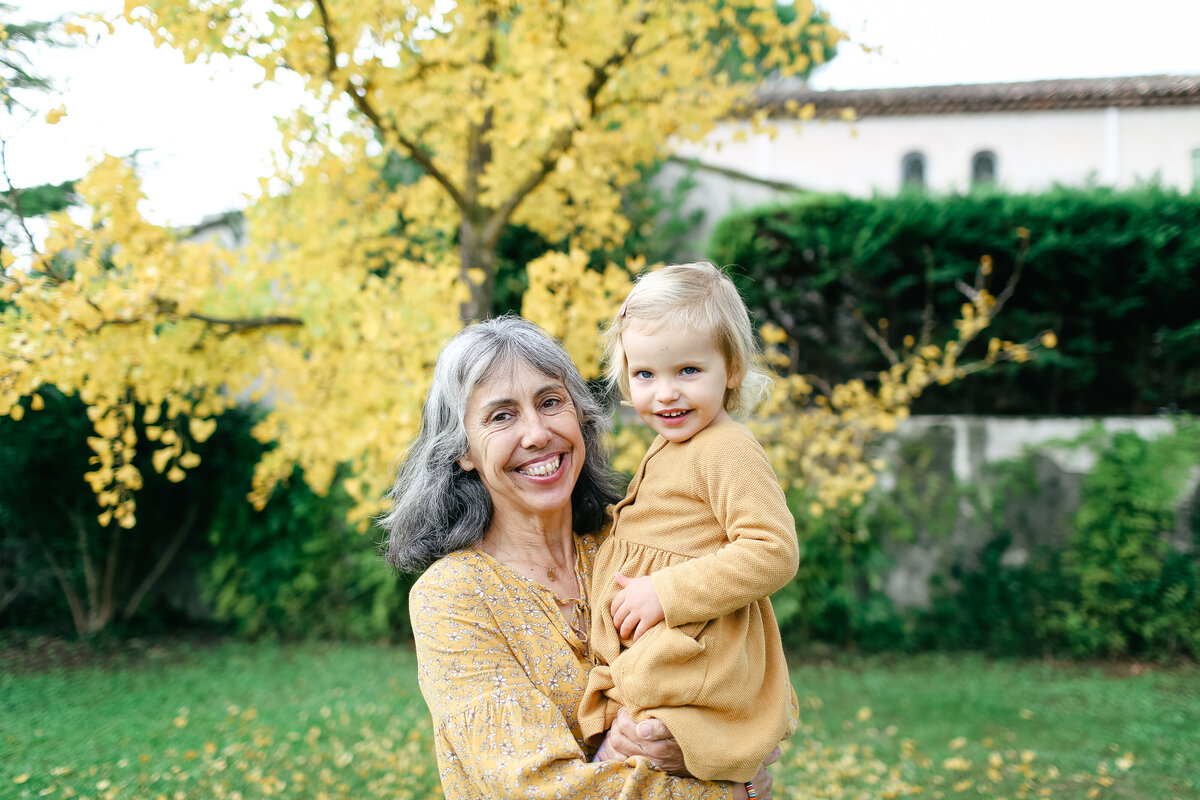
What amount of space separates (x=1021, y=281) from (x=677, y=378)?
20.3 feet

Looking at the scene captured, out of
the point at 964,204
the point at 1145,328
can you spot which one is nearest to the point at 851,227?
the point at 964,204

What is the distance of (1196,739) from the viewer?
15.2 ft

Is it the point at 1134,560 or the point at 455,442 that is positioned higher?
the point at 455,442

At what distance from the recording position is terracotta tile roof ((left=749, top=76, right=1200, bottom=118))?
13367 mm

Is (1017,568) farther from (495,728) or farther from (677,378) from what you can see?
(495,728)

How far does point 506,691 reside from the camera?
1687 mm

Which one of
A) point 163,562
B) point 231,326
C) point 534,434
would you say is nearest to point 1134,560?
point 534,434

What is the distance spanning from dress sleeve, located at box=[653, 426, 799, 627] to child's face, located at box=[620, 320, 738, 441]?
123 mm

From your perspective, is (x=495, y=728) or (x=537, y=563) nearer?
(x=495, y=728)

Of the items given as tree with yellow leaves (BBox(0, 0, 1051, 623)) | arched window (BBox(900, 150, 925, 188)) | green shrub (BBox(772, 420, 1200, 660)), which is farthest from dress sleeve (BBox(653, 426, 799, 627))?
arched window (BBox(900, 150, 925, 188))

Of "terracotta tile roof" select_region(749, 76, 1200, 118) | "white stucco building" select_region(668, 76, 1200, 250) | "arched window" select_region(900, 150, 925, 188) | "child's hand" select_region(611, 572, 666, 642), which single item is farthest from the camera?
"arched window" select_region(900, 150, 925, 188)

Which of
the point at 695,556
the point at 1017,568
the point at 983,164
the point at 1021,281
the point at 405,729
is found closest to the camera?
the point at 695,556

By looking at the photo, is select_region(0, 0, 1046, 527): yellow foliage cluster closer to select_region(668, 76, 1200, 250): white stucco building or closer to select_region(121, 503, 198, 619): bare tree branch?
select_region(121, 503, 198, 619): bare tree branch

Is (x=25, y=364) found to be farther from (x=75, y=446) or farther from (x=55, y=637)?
(x=55, y=637)
